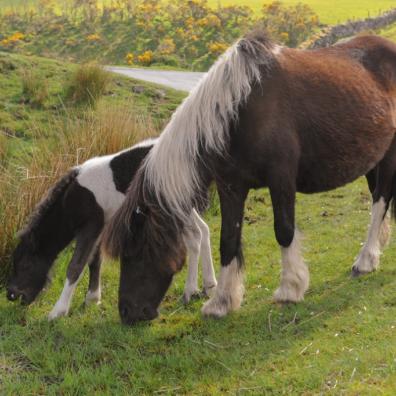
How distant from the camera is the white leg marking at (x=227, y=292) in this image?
15.8ft

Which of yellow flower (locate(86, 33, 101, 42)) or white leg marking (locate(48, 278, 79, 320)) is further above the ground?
white leg marking (locate(48, 278, 79, 320))

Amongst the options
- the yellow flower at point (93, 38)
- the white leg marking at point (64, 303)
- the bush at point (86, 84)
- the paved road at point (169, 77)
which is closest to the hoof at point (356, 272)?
the white leg marking at point (64, 303)

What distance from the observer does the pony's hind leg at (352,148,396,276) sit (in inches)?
221

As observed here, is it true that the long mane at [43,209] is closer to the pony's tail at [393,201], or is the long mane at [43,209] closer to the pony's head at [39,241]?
the pony's head at [39,241]

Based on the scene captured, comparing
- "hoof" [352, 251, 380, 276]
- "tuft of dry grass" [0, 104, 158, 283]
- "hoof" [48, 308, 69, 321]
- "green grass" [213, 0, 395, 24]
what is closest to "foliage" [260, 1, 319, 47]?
"green grass" [213, 0, 395, 24]

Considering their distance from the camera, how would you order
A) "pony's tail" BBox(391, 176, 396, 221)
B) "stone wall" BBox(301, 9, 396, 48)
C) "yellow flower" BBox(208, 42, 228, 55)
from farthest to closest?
"stone wall" BBox(301, 9, 396, 48), "yellow flower" BBox(208, 42, 228, 55), "pony's tail" BBox(391, 176, 396, 221)

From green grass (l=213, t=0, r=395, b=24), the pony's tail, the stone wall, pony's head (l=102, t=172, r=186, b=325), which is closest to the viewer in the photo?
pony's head (l=102, t=172, r=186, b=325)

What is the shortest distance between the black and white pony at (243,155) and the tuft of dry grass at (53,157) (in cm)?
181

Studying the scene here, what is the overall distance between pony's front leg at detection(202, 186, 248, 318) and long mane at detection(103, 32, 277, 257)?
1.24 ft

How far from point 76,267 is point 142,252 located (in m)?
0.97

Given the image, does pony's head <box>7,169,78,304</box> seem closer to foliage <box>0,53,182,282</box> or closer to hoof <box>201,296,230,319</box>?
foliage <box>0,53,182,282</box>

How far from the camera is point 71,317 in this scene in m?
5.07

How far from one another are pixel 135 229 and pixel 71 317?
1.18 meters

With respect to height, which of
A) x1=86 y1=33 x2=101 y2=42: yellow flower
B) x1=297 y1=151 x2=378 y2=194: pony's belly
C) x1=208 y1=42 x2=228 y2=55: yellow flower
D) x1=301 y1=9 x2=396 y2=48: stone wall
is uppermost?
x1=297 y1=151 x2=378 y2=194: pony's belly
